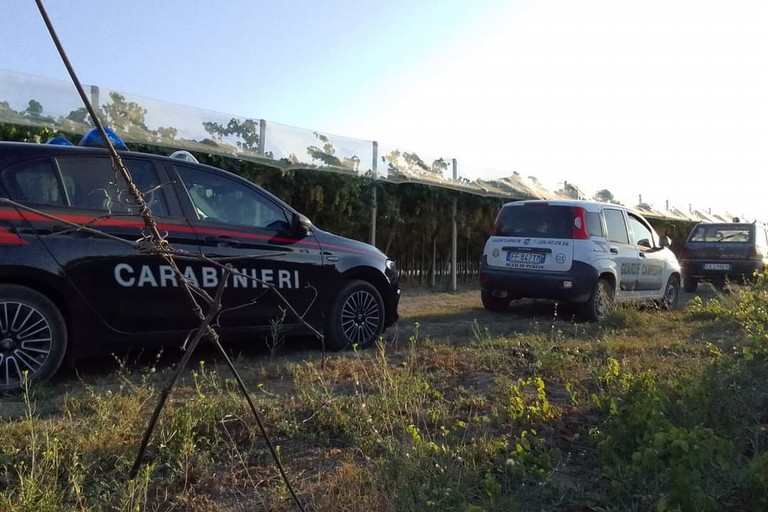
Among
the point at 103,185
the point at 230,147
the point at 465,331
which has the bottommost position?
the point at 465,331

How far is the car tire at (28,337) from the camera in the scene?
3.91 m

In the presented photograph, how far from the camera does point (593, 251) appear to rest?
8031mm

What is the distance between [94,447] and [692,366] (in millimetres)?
3833

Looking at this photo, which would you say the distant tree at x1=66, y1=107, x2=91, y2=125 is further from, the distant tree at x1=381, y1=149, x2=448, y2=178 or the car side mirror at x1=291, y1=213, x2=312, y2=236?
the distant tree at x1=381, y1=149, x2=448, y2=178

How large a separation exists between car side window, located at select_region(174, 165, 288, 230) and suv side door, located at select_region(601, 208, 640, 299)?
495 cm

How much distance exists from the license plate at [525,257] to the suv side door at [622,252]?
104 centimetres

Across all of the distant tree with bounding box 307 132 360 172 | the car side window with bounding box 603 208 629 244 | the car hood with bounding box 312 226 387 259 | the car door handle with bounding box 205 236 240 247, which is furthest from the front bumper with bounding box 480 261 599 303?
the car door handle with bounding box 205 236 240 247

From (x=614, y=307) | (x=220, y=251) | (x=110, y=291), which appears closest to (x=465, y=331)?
(x=614, y=307)

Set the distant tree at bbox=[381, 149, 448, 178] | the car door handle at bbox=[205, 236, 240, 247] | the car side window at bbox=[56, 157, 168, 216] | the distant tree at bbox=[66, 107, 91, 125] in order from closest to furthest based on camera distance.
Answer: the car side window at bbox=[56, 157, 168, 216] < the car door handle at bbox=[205, 236, 240, 247] < the distant tree at bbox=[66, 107, 91, 125] < the distant tree at bbox=[381, 149, 448, 178]

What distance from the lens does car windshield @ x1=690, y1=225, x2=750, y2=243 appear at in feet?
43.9

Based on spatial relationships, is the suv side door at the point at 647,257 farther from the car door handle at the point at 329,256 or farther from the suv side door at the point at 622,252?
the car door handle at the point at 329,256

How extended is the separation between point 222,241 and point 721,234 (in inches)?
476

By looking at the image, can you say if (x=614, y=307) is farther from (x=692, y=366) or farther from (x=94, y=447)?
(x=94, y=447)

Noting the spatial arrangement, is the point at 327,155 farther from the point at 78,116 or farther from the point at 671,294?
the point at 671,294
